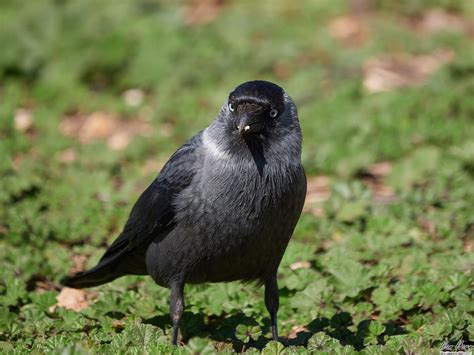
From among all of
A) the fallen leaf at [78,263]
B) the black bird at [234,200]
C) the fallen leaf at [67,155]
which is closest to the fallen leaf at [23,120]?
the fallen leaf at [67,155]

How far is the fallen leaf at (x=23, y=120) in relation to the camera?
921cm

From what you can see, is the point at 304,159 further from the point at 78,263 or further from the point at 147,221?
the point at 147,221

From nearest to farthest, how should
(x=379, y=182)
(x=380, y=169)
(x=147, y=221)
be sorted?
(x=147, y=221), (x=379, y=182), (x=380, y=169)

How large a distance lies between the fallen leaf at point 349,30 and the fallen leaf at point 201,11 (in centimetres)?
170

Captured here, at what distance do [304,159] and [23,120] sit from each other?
333 cm

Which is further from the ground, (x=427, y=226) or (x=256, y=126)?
(x=427, y=226)

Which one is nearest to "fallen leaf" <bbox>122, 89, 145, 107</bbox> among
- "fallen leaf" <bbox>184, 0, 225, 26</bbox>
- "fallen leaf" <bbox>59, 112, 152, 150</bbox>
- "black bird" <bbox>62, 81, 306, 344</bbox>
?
"fallen leaf" <bbox>59, 112, 152, 150</bbox>

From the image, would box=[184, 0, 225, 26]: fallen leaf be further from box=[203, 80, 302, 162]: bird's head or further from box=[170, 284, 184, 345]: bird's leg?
box=[170, 284, 184, 345]: bird's leg

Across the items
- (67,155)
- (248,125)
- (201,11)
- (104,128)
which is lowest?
(248,125)

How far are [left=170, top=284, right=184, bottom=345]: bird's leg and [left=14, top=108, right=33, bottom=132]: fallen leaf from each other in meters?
4.56

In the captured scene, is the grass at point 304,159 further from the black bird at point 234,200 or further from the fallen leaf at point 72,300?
the black bird at point 234,200

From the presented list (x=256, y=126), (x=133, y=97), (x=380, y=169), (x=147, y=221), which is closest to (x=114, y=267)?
(x=147, y=221)

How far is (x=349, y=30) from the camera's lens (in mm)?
11070

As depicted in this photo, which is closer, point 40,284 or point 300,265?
point 40,284
